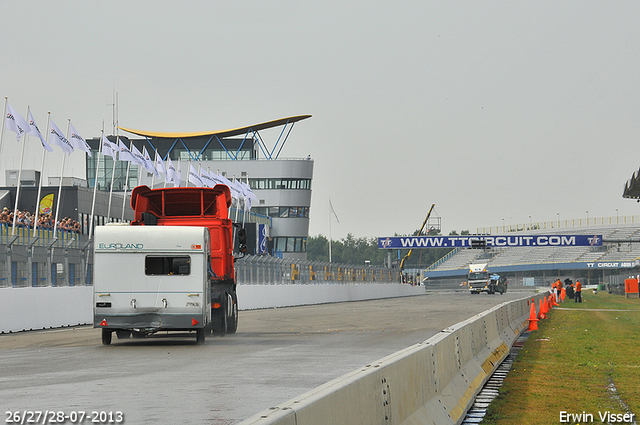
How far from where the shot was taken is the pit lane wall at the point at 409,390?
5051 millimetres

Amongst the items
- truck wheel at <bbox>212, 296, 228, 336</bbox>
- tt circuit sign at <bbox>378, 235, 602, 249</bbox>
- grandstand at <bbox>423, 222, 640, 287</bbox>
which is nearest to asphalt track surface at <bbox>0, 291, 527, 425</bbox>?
truck wheel at <bbox>212, 296, 228, 336</bbox>

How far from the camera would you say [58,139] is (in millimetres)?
38531

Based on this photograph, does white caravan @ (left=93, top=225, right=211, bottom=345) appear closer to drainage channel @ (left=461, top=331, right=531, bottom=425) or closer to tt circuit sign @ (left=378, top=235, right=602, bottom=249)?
drainage channel @ (left=461, top=331, right=531, bottom=425)

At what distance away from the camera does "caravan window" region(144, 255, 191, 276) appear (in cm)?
1780

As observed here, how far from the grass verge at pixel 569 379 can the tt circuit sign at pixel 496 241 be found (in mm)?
77121

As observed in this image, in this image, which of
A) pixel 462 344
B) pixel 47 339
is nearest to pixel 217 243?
pixel 47 339

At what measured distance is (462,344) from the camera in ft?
38.9

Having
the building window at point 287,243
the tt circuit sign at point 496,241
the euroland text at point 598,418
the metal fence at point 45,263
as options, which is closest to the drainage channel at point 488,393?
the euroland text at point 598,418

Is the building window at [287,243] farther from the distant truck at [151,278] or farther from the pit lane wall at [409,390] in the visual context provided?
the pit lane wall at [409,390]

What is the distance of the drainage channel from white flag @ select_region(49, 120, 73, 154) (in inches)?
1019

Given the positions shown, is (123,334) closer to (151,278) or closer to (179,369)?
(151,278)

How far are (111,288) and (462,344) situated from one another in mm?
8408

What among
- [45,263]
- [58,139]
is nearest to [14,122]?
[58,139]

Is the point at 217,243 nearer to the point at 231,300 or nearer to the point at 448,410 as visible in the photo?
the point at 231,300
